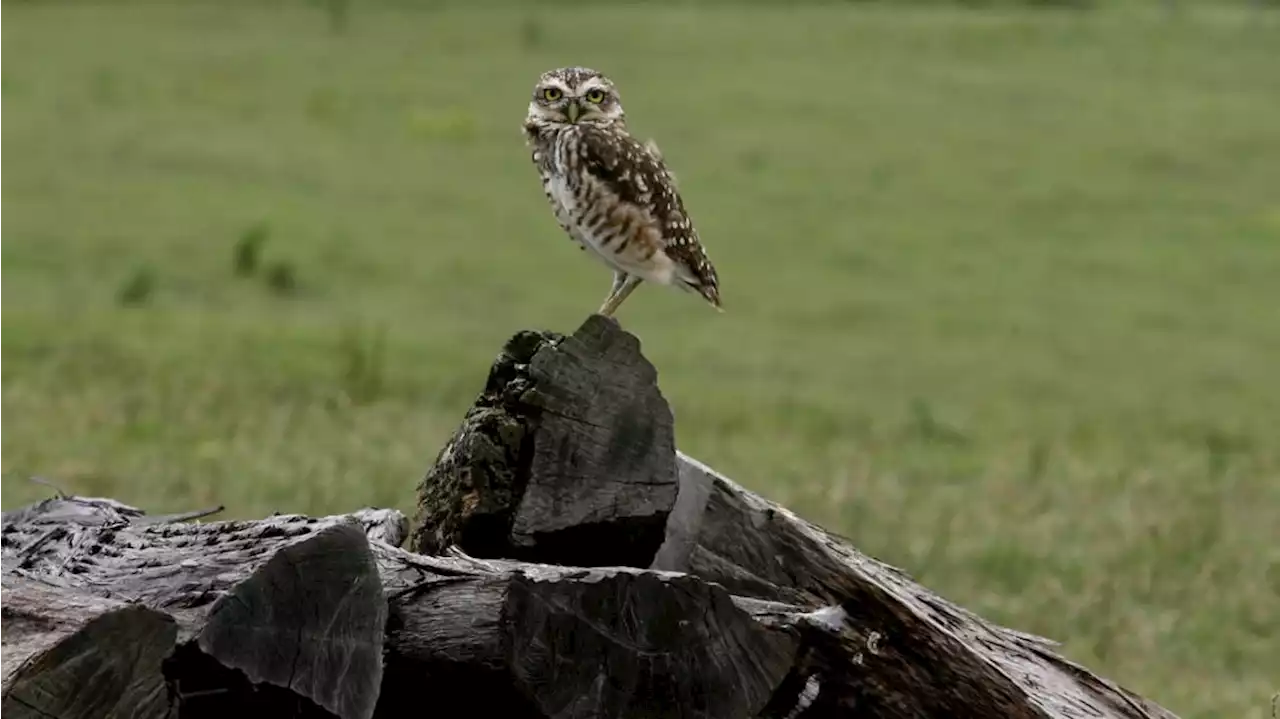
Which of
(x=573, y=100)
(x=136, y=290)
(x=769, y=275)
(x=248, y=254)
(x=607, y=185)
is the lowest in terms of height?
(x=136, y=290)

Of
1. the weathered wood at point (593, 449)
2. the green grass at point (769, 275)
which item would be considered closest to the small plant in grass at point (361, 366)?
the green grass at point (769, 275)

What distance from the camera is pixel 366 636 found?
3.94 metres

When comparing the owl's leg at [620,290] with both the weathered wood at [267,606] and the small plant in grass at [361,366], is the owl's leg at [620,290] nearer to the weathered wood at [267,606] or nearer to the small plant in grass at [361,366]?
the weathered wood at [267,606]

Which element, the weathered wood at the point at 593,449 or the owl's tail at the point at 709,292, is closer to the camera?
the weathered wood at the point at 593,449

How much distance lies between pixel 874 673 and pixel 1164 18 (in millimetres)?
31186

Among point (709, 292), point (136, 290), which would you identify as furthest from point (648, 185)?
point (136, 290)

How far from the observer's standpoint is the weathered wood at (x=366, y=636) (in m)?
3.68

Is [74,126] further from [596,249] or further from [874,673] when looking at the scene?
[874,673]

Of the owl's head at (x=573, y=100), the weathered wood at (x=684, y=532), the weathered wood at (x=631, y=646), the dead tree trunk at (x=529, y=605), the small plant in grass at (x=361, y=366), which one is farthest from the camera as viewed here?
the small plant in grass at (x=361, y=366)

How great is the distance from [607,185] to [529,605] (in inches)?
94.7

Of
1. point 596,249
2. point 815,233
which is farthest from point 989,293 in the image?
point 596,249

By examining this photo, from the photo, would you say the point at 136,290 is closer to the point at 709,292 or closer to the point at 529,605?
the point at 709,292

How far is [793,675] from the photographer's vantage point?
423 cm

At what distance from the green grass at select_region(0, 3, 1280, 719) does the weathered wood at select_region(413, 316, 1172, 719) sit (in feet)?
11.6
